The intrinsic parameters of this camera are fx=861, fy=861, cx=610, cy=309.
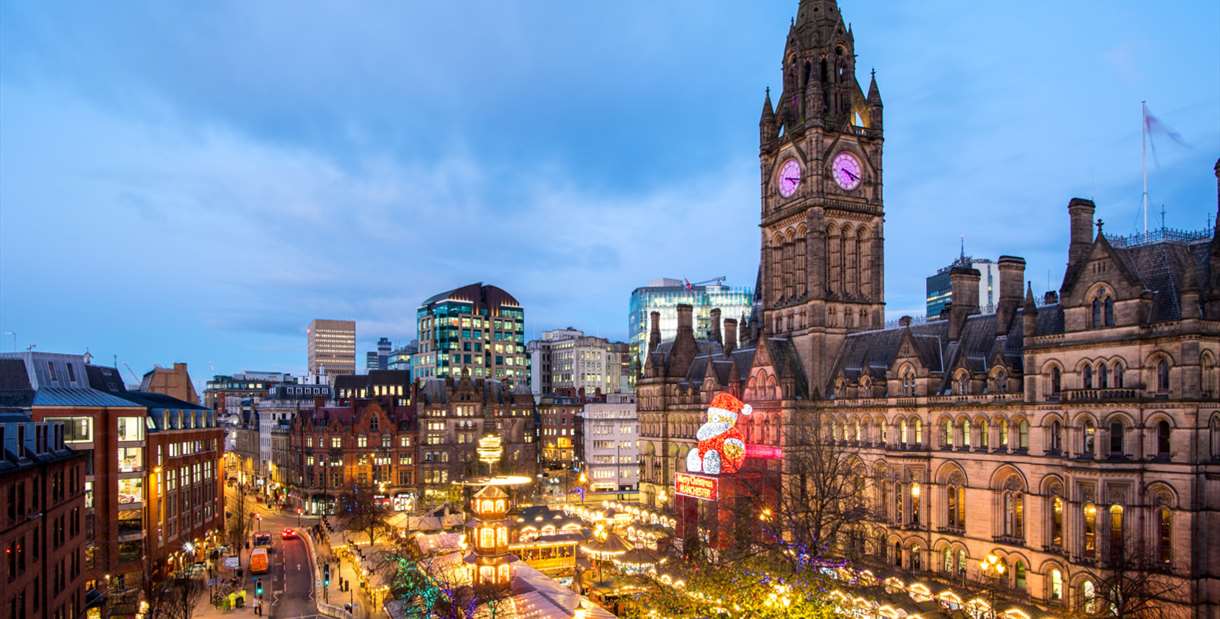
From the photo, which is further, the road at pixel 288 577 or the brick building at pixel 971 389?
the road at pixel 288 577

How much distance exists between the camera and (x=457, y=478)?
134 meters

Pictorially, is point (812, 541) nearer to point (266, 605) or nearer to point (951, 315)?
point (951, 315)

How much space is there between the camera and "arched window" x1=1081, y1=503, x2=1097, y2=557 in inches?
2000

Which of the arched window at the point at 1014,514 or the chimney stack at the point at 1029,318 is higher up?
the chimney stack at the point at 1029,318

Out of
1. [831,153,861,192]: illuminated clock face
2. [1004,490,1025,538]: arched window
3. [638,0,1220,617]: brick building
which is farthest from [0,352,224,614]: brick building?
[831,153,861,192]: illuminated clock face

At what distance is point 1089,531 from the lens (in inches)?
2013

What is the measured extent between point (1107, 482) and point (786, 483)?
32.5 meters

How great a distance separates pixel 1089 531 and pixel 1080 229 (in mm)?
20167

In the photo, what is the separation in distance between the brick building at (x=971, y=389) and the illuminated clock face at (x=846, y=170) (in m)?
0.17

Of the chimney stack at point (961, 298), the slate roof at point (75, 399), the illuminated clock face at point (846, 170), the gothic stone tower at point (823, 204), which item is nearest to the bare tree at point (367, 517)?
the slate roof at point (75, 399)

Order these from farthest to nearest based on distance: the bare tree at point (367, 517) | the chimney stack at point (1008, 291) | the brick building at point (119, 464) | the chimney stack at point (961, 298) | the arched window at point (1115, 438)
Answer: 1. the bare tree at point (367, 517)
2. the chimney stack at point (961, 298)
3. the brick building at point (119, 464)
4. the chimney stack at point (1008, 291)
5. the arched window at point (1115, 438)

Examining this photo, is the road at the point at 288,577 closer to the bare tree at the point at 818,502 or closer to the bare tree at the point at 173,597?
the bare tree at the point at 173,597

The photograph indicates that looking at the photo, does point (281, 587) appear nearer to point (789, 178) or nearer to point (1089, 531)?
point (789, 178)

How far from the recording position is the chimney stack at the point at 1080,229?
57.8 metres
